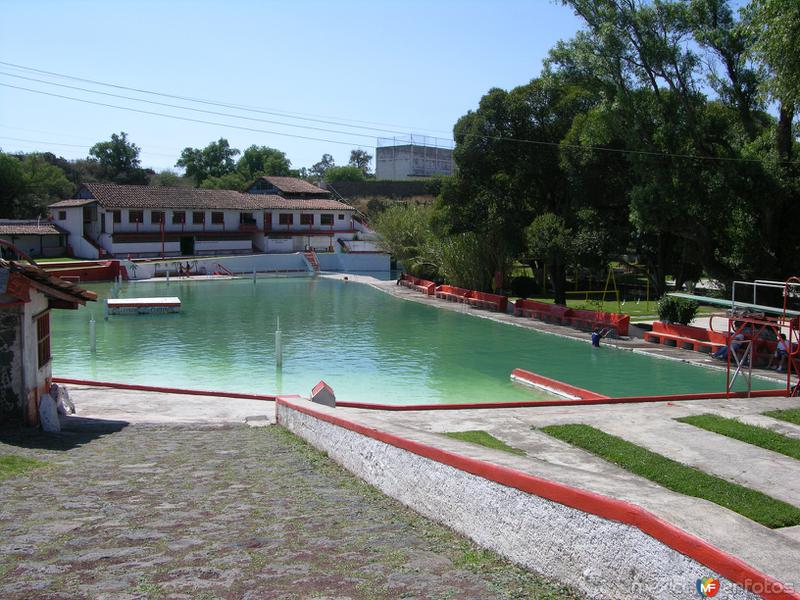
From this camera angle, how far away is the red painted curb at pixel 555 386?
62.8 feet

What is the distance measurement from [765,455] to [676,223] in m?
18.7

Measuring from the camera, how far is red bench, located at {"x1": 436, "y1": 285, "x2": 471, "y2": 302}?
145ft

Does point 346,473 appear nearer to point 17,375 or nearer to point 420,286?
point 17,375

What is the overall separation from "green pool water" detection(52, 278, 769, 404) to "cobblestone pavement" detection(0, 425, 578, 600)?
11.7 metres

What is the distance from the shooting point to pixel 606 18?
1132 inches

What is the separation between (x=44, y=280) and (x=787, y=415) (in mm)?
14029

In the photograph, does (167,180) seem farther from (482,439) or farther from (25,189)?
(482,439)

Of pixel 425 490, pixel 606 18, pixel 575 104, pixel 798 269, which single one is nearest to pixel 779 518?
pixel 425 490

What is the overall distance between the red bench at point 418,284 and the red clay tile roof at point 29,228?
29.6 m

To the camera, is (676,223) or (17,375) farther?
(676,223)

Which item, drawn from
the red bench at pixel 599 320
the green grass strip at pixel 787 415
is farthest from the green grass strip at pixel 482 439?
the red bench at pixel 599 320

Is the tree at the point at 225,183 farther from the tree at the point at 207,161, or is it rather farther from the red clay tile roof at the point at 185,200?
the red clay tile roof at the point at 185,200

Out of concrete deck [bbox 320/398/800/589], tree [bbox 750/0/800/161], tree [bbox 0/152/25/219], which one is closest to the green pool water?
concrete deck [bbox 320/398/800/589]

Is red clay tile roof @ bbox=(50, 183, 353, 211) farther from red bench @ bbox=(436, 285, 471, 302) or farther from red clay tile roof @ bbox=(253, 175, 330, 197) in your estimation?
red bench @ bbox=(436, 285, 471, 302)
